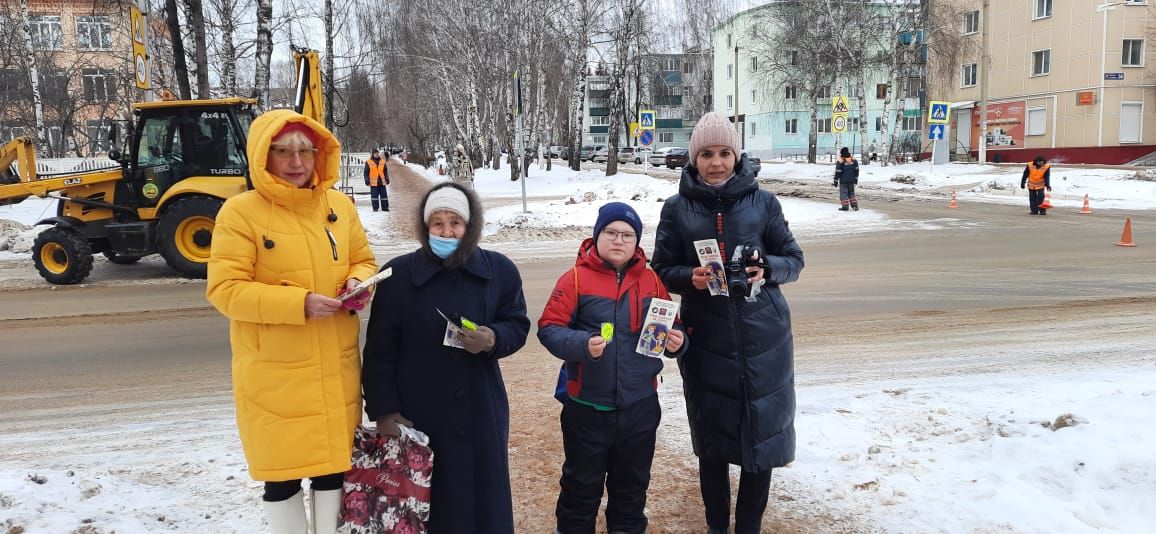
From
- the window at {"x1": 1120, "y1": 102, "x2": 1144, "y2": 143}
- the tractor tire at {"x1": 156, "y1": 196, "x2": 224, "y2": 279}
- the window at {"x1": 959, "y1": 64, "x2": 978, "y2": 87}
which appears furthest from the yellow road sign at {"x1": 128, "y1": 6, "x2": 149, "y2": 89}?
the window at {"x1": 959, "y1": 64, "x2": 978, "y2": 87}

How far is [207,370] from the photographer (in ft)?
22.1

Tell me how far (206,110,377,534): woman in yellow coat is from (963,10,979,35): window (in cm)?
4952

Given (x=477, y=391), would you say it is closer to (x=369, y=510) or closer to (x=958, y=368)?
(x=369, y=510)

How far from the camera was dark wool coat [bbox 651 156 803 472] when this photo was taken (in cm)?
327

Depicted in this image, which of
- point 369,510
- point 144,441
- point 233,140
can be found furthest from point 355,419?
point 233,140

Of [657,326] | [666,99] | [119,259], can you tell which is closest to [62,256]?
[119,259]

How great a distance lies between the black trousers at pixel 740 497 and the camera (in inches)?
133

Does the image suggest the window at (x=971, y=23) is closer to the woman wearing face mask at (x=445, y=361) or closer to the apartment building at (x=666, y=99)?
the apartment building at (x=666, y=99)

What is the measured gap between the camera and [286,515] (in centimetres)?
293

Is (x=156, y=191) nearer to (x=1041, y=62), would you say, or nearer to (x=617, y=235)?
(x=617, y=235)

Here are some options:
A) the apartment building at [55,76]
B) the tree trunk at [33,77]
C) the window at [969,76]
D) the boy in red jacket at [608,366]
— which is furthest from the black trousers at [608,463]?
the window at [969,76]

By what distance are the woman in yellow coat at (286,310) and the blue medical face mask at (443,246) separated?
13.1 inches

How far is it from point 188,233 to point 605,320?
10305 mm

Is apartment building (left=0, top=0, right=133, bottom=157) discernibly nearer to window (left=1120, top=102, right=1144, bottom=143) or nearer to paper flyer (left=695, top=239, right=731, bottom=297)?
paper flyer (left=695, top=239, right=731, bottom=297)
